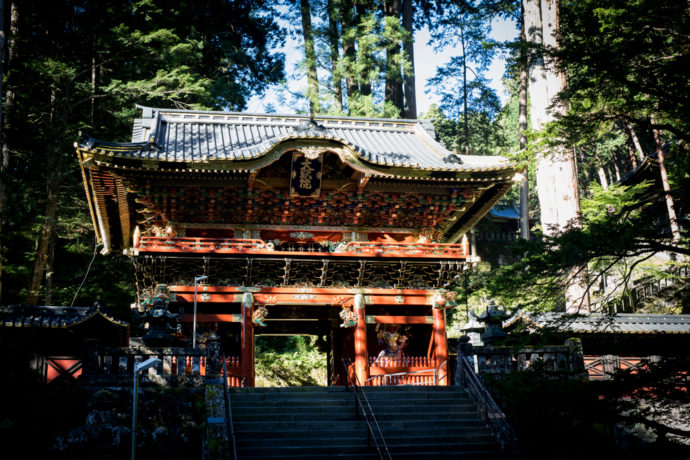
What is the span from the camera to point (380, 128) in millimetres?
19250

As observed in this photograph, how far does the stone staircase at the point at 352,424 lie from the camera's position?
927cm

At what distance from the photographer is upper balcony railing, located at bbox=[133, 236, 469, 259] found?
13609 millimetres

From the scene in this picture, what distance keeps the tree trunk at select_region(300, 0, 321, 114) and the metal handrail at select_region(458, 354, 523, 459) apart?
17384 millimetres

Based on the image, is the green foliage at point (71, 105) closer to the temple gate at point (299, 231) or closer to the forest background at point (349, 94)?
the forest background at point (349, 94)

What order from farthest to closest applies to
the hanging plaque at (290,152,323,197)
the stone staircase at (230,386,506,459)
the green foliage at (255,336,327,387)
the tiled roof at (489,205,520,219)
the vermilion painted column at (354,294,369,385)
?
the tiled roof at (489,205,520,219) → the green foliage at (255,336,327,387) → the hanging plaque at (290,152,323,197) → the vermilion painted column at (354,294,369,385) → the stone staircase at (230,386,506,459)

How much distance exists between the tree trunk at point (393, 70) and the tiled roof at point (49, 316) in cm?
1572

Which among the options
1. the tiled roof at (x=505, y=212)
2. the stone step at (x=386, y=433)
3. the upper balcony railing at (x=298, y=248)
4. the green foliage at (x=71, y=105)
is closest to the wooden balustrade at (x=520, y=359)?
the stone step at (x=386, y=433)

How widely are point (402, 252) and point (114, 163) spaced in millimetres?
6673

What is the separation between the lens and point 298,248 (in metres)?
15.6

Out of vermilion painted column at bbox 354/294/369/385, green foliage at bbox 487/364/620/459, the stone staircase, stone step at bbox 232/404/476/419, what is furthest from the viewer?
vermilion painted column at bbox 354/294/369/385

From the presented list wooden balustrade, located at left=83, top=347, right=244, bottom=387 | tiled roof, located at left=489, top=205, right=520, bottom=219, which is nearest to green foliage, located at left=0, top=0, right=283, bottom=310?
wooden balustrade, located at left=83, top=347, right=244, bottom=387

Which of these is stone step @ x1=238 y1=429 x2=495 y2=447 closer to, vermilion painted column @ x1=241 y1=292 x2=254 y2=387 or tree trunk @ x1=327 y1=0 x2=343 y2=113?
vermilion painted column @ x1=241 y1=292 x2=254 y2=387

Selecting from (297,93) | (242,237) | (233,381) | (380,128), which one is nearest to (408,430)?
(233,381)

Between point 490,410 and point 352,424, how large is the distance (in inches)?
89.8
